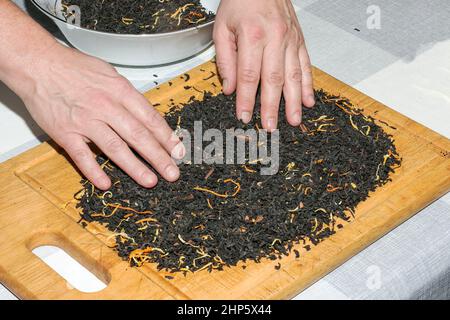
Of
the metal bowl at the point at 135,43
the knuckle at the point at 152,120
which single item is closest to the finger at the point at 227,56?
the metal bowl at the point at 135,43

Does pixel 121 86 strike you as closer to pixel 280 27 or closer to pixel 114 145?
pixel 114 145

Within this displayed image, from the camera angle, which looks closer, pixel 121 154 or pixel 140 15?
pixel 121 154

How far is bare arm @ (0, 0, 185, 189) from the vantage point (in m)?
1.81

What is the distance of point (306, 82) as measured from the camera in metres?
2.09

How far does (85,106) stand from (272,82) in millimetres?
485

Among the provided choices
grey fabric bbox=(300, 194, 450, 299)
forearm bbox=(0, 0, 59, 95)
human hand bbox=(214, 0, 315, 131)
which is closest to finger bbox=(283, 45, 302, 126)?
human hand bbox=(214, 0, 315, 131)

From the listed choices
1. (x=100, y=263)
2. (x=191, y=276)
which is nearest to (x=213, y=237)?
(x=191, y=276)

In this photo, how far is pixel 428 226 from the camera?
187 centimetres

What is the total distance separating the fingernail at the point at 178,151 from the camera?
73.9 inches

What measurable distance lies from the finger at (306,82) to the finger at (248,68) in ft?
0.45

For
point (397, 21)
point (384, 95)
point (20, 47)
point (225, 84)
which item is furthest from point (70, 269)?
point (397, 21)

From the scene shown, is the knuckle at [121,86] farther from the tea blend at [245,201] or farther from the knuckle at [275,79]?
the knuckle at [275,79]

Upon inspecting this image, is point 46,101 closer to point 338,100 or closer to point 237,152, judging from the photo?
point 237,152

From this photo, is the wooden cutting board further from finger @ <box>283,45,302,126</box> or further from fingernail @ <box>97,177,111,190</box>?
finger @ <box>283,45,302,126</box>
